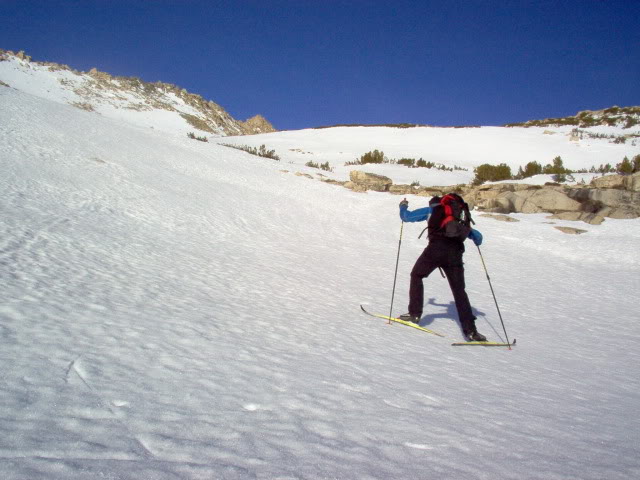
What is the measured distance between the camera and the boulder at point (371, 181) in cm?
1708

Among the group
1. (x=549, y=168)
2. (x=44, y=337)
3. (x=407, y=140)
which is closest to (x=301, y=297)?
(x=44, y=337)

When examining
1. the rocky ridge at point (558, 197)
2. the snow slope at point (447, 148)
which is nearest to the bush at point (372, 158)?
the snow slope at point (447, 148)

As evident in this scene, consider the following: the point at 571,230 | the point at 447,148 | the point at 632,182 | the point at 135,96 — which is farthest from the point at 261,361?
the point at 135,96

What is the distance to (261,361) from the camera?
8.20 ft

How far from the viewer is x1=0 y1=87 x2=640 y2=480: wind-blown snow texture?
1457 millimetres

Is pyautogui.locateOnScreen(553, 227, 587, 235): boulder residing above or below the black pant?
above

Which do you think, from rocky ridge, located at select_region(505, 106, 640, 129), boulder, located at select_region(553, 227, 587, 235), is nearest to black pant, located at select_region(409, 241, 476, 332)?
boulder, located at select_region(553, 227, 587, 235)

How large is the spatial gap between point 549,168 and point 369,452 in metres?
22.1

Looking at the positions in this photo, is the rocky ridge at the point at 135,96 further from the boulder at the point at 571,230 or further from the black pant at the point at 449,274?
the black pant at the point at 449,274

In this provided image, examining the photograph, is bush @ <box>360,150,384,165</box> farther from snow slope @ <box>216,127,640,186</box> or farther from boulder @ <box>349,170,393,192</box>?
boulder @ <box>349,170,393,192</box>

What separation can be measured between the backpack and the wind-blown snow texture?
1187mm

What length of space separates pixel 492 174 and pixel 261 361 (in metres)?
19.4

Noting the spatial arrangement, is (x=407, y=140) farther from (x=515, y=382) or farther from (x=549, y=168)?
(x=515, y=382)

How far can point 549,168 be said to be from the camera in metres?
19.6
